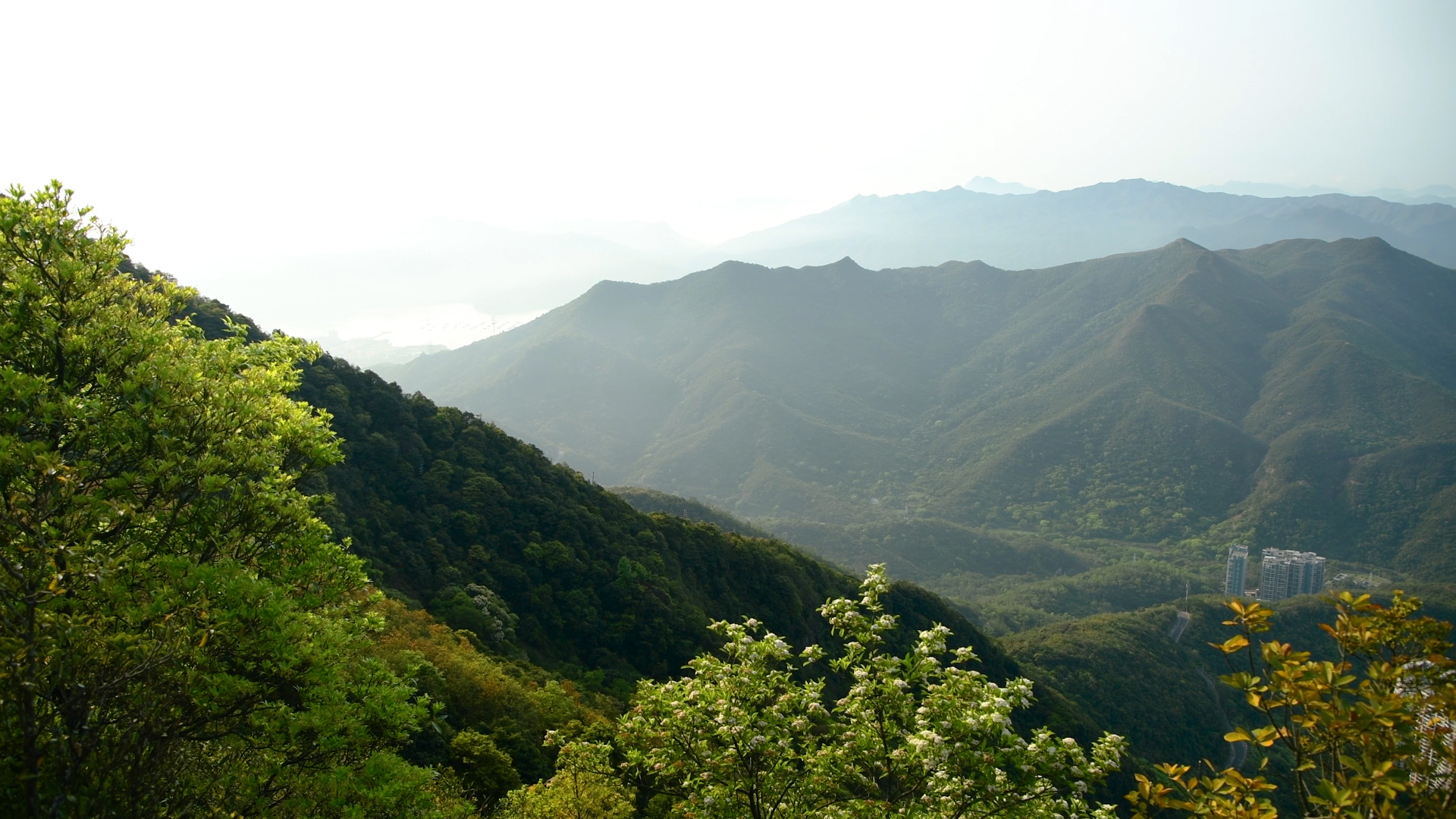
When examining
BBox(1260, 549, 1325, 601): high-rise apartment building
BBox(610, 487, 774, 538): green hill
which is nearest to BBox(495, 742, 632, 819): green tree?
BBox(610, 487, 774, 538): green hill

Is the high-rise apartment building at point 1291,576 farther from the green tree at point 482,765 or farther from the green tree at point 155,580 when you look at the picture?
the green tree at point 155,580

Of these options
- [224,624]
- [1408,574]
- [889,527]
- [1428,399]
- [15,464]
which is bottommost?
[1408,574]

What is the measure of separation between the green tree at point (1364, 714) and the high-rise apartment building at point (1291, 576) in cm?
14761

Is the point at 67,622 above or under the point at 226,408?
under

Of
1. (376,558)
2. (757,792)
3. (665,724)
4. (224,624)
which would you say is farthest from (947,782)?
(376,558)

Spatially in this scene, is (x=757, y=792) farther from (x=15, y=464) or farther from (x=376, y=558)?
(x=376, y=558)

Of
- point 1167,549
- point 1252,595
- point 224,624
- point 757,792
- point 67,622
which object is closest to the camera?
point 67,622

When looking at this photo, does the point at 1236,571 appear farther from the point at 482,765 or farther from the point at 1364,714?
the point at 1364,714

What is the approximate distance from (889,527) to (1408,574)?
304ft

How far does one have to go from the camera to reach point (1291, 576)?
417 feet

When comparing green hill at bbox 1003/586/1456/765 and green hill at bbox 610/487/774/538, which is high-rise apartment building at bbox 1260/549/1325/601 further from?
green hill at bbox 610/487/774/538

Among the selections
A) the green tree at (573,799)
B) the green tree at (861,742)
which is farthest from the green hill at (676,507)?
the green tree at (861,742)

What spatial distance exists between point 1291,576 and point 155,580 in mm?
159487

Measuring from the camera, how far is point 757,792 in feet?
32.9
